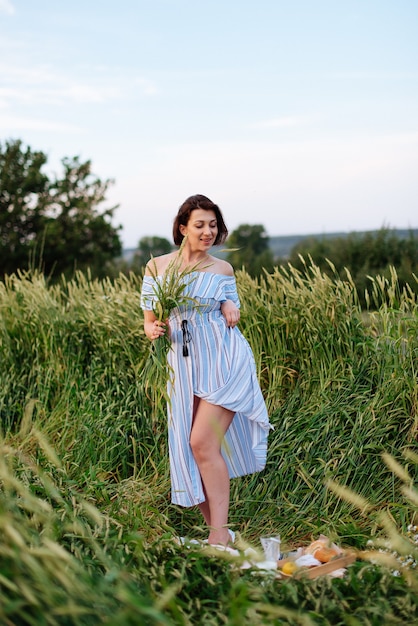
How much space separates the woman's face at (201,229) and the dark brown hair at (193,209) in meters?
0.02

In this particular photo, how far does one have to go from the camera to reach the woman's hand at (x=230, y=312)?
3.32m

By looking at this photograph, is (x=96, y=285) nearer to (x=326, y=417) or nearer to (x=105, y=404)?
(x=105, y=404)

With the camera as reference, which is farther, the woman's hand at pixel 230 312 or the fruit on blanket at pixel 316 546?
the woman's hand at pixel 230 312

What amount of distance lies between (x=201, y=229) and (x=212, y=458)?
105 cm

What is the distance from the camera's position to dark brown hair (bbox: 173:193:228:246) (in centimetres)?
335

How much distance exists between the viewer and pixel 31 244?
12.5 metres

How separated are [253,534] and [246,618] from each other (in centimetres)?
146

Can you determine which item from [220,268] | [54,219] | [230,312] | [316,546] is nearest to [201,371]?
[230,312]

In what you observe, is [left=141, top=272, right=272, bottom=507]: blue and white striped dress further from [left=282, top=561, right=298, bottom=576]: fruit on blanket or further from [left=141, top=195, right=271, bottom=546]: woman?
[left=282, top=561, right=298, bottom=576]: fruit on blanket

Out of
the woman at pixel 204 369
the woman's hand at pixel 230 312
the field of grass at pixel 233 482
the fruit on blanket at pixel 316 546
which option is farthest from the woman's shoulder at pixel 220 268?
the fruit on blanket at pixel 316 546

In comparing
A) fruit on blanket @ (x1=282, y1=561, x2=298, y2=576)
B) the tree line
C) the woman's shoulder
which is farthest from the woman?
the tree line

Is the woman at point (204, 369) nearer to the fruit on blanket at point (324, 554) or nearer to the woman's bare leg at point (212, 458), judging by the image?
the woman's bare leg at point (212, 458)

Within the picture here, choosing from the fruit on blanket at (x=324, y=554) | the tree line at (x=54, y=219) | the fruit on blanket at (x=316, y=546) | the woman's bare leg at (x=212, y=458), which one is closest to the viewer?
the fruit on blanket at (x=324, y=554)

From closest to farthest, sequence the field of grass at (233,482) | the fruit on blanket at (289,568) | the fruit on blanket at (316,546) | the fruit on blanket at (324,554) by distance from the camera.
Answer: the field of grass at (233,482), the fruit on blanket at (289,568), the fruit on blanket at (324,554), the fruit on blanket at (316,546)
